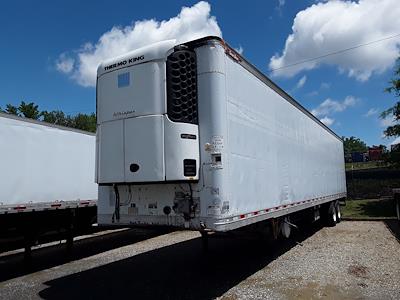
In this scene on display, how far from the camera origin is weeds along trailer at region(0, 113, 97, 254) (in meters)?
8.47

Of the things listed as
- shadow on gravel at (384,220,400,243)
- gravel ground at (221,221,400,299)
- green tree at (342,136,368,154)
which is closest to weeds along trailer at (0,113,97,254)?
gravel ground at (221,221,400,299)

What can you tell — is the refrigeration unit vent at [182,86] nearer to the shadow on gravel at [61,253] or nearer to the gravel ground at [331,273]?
the gravel ground at [331,273]

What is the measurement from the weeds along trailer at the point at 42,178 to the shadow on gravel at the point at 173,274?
71.3 inches

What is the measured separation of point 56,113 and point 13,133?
244ft

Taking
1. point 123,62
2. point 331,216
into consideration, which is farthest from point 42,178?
point 331,216

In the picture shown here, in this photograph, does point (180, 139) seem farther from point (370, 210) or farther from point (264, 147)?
point (370, 210)

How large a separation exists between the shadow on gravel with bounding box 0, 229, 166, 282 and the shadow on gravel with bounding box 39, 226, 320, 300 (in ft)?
4.86

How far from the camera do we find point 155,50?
20.3 ft

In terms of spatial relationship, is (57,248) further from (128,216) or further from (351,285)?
(351,285)

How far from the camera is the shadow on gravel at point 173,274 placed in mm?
6758

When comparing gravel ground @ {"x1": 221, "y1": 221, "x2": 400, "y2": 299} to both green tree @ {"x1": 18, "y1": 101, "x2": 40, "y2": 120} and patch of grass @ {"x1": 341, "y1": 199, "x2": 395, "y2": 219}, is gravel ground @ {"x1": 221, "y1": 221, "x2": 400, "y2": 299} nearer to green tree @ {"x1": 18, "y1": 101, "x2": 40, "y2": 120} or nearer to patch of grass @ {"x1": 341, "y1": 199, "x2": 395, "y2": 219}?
patch of grass @ {"x1": 341, "y1": 199, "x2": 395, "y2": 219}

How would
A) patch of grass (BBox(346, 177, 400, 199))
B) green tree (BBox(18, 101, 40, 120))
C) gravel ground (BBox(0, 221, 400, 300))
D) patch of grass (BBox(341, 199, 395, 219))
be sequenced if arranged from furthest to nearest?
1. green tree (BBox(18, 101, 40, 120))
2. patch of grass (BBox(346, 177, 400, 199))
3. patch of grass (BBox(341, 199, 395, 219))
4. gravel ground (BBox(0, 221, 400, 300))

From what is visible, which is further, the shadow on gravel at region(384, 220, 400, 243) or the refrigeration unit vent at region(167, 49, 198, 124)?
the shadow on gravel at region(384, 220, 400, 243)

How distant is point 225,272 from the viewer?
802 cm
